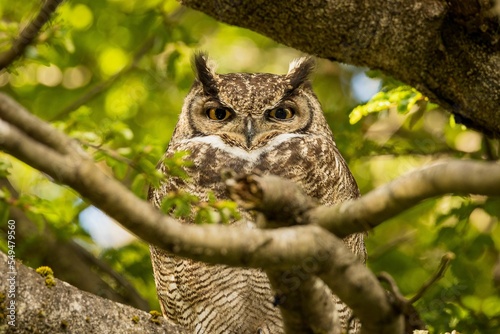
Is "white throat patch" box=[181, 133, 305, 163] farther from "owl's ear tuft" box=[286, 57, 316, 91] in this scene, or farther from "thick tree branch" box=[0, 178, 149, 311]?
"thick tree branch" box=[0, 178, 149, 311]

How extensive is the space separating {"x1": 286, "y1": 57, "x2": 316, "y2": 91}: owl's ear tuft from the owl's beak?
1.11ft

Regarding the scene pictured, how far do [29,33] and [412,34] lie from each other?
1.48 meters

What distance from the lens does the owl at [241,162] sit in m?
3.82

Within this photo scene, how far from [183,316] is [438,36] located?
1.70m

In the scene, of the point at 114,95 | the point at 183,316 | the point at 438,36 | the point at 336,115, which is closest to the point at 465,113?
the point at 438,36

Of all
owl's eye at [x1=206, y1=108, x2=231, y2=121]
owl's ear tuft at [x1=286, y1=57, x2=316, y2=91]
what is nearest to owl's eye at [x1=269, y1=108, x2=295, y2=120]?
owl's ear tuft at [x1=286, y1=57, x2=316, y2=91]

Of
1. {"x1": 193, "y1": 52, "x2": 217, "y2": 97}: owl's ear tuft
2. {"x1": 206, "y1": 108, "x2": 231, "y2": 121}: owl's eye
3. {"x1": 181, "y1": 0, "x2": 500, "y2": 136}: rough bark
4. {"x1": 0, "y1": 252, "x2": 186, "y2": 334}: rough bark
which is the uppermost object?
{"x1": 181, "y1": 0, "x2": 500, "y2": 136}: rough bark

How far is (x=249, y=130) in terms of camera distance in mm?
4215

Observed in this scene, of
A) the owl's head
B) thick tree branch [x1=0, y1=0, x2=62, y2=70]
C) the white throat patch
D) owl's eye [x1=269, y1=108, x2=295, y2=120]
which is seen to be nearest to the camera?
thick tree branch [x1=0, y1=0, x2=62, y2=70]

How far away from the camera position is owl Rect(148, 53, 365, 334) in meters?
3.82

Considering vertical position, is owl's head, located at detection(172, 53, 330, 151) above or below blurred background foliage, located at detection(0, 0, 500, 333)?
above

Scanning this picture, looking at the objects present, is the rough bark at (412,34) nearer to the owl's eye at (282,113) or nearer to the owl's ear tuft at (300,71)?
the owl's eye at (282,113)

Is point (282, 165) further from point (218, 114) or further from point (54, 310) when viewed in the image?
point (54, 310)

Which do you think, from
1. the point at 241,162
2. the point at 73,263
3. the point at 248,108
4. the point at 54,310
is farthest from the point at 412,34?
the point at 73,263
